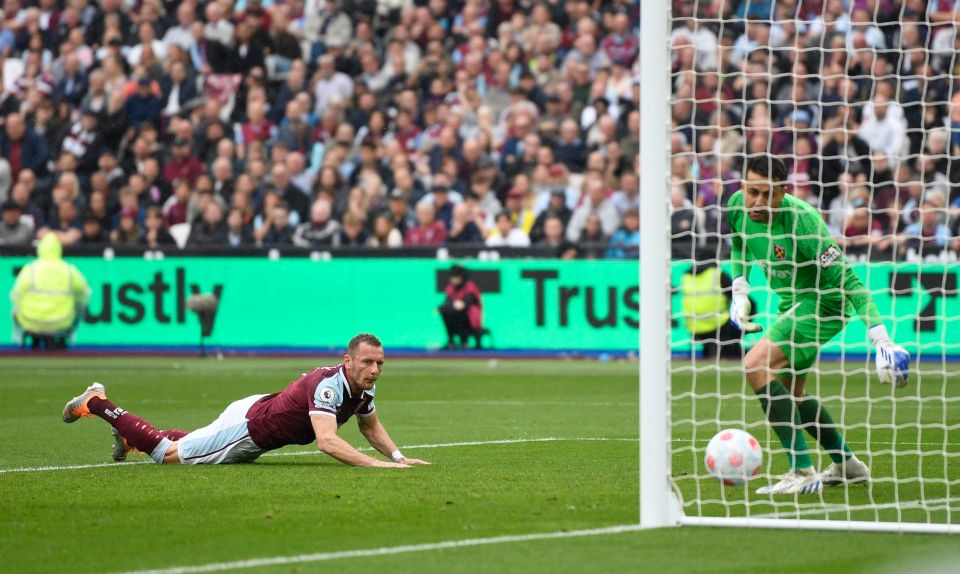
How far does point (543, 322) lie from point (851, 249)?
3920mm

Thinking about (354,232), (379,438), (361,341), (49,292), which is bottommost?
(379,438)

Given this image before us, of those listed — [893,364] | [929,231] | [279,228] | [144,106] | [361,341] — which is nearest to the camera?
[893,364]

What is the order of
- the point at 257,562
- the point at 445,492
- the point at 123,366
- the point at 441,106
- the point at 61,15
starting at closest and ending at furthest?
1. the point at 257,562
2. the point at 445,492
3. the point at 123,366
4. the point at 441,106
5. the point at 61,15

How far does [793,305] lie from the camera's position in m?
8.88

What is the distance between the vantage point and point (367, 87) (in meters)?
24.4

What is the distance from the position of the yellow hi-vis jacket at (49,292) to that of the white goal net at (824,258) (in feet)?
25.5

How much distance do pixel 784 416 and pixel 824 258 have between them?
2.88ft

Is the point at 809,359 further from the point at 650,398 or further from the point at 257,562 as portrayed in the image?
the point at 257,562

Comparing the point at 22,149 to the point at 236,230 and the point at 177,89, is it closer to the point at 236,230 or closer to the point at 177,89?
the point at 177,89

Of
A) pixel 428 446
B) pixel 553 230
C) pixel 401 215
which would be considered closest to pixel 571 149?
pixel 553 230

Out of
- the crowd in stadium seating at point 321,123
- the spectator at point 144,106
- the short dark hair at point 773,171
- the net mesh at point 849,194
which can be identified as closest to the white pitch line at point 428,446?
the net mesh at point 849,194

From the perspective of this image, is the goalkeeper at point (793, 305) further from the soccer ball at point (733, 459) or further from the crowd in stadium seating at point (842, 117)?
the crowd in stadium seating at point (842, 117)

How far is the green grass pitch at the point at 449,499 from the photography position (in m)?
6.44

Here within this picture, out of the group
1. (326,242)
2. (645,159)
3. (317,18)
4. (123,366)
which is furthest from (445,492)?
(317,18)
